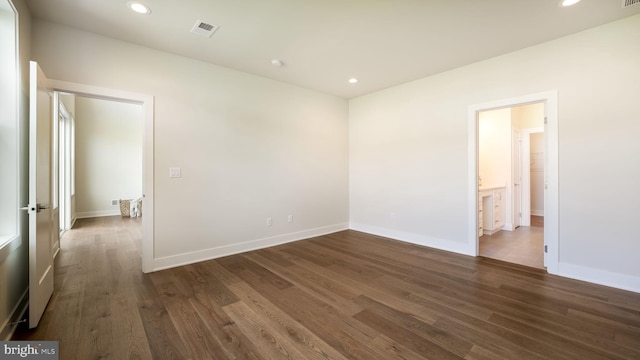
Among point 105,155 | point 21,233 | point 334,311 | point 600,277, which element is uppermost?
point 105,155

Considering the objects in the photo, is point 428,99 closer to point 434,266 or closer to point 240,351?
point 434,266

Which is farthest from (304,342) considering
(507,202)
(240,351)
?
(507,202)

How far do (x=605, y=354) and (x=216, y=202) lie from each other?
13.0 ft

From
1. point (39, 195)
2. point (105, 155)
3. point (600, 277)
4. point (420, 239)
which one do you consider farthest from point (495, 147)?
point (105, 155)

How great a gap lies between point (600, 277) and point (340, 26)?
3.83 meters

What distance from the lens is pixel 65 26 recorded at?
2654 mm

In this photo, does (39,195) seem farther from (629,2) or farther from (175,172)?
(629,2)

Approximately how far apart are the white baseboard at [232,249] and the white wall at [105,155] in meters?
5.48

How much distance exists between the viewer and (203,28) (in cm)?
270

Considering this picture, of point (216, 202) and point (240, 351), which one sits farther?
point (216, 202)

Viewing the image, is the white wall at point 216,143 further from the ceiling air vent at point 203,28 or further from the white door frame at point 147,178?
the ceiling air vent at point 203,28

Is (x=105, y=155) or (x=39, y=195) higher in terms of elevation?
(x=105, y=155)

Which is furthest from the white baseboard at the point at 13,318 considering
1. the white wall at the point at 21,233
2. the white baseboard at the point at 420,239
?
the white baseboard at the point at 420,239

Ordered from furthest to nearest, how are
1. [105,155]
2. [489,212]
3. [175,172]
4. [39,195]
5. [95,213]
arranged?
[105,155] → [95,213] → [489,212] → [175,172] → [39,195]
